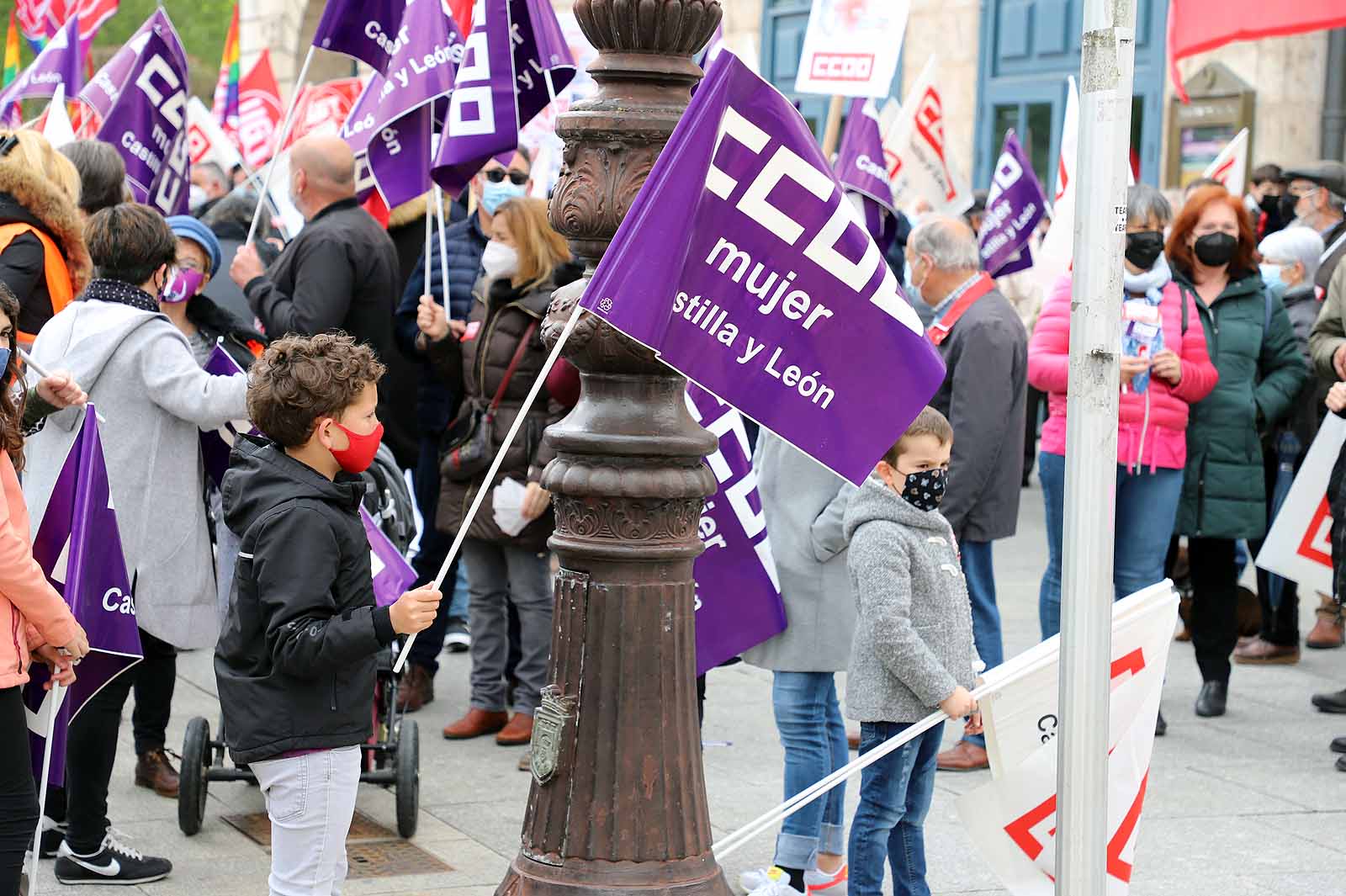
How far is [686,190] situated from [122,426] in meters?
2.64

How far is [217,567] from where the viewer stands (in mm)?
5809

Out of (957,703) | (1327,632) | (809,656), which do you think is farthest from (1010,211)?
(957,703)

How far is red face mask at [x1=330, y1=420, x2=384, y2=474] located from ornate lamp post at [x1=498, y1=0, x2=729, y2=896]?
0.49 metres

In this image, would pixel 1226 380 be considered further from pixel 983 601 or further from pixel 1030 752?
pixel 1030 752

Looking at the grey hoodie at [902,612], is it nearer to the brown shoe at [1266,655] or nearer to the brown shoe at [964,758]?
the brown shoe at [964,758]

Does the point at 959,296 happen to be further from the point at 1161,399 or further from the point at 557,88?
the point at 557,88

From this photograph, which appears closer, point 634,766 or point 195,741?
point 634,766

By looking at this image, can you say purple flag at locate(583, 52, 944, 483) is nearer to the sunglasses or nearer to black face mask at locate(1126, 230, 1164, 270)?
black face mask at locate(1126, 230, 1164, 270)

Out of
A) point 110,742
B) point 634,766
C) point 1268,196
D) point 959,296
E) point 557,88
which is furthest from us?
point 1268,196

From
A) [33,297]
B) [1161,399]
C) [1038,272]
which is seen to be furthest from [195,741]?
[1038,272]

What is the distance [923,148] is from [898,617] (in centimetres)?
741

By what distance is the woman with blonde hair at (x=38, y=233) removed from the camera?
18.5 feet

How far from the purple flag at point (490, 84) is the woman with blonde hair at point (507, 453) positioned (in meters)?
0.29

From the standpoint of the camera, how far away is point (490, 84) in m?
7.16
